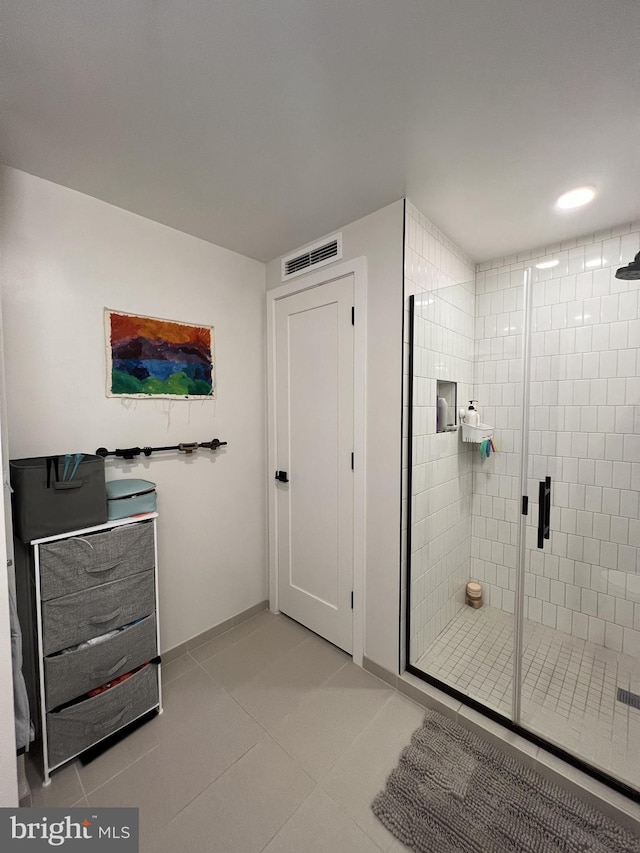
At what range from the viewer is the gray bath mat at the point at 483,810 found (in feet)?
3.75

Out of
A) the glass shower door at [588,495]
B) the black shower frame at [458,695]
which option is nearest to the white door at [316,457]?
the black shower frame at [458,695]

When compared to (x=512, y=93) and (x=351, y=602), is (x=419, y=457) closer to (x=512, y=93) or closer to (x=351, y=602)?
(x=351, y=602)

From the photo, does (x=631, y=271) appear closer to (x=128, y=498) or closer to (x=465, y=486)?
(x=465, y=486)

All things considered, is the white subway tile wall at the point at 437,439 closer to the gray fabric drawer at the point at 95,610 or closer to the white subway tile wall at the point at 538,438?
the white subway tile wall at the point at 538,438

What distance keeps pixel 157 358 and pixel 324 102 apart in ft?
4.64

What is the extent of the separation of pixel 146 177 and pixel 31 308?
2.58 feet

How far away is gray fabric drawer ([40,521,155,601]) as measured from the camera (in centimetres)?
132

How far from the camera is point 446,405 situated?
211 cm

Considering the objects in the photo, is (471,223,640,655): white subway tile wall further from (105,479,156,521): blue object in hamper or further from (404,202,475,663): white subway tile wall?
(105,479,156,521): blue object in hamper

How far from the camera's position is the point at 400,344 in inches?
68.6

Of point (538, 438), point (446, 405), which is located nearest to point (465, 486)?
point (446, 405)

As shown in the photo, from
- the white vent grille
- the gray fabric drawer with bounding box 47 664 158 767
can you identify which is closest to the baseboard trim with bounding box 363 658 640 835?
the gray fabric drawer with bounding box 47 664 158 767

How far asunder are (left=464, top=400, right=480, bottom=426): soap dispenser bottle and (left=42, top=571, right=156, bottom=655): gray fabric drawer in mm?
2052

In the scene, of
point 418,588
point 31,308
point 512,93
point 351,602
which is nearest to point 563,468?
point 418,588
